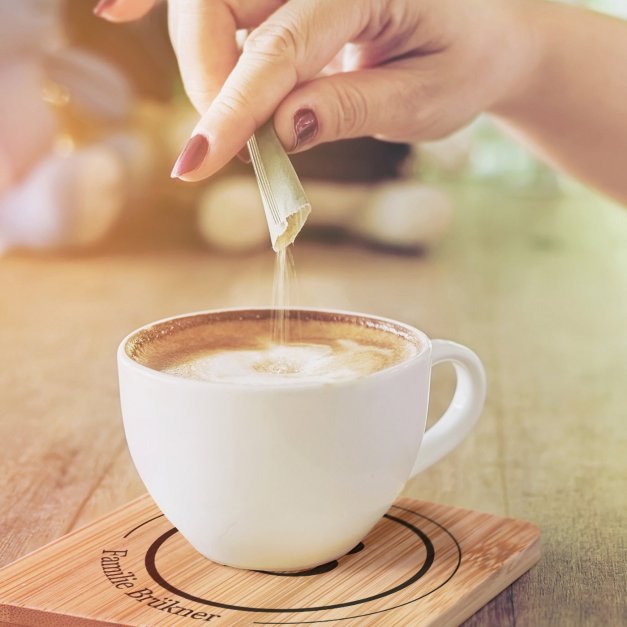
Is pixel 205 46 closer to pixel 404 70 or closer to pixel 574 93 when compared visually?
pixel 404 70

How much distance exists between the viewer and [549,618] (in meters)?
0.54

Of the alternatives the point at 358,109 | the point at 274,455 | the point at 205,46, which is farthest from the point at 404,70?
the point at 274,455

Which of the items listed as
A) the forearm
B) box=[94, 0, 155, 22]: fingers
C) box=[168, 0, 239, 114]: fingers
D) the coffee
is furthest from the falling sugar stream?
Result: the forearm

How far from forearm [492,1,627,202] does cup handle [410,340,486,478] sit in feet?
1.58

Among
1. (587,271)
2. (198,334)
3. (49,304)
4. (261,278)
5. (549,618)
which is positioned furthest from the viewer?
(587,271)

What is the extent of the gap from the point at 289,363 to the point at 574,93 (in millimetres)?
634

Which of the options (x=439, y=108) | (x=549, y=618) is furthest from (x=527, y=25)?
(x=549, y=618)

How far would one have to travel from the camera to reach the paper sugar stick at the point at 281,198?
633 mm

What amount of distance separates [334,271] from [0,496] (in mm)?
1220

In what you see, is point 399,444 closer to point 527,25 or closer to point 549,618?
point 549,618

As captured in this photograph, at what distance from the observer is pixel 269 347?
66cm

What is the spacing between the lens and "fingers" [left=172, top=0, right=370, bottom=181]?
2.30 ft

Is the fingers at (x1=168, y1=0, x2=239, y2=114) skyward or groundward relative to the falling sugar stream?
skyward

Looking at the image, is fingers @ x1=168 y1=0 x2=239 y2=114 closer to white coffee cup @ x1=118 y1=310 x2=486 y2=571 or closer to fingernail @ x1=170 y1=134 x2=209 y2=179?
fingernail @ x1=170 y1=134 x2=209 y2=179
